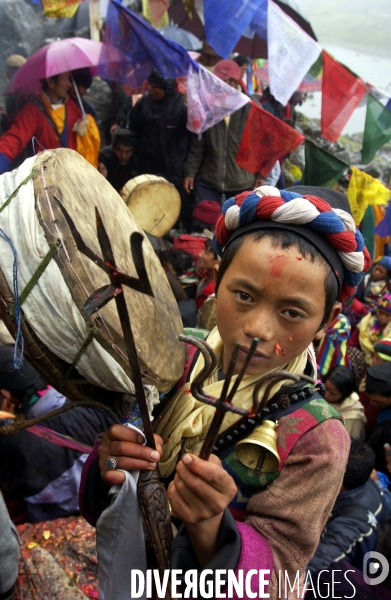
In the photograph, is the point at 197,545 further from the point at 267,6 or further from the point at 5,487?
the point at 267,6

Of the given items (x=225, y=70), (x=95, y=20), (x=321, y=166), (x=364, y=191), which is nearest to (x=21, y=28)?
(x=95, y=20)

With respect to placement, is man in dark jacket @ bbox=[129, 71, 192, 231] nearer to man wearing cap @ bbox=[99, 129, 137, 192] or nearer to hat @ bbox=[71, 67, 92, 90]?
man wearing cap @ bbox=[99, 129, 137, 192]

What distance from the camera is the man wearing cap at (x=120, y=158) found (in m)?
6.32

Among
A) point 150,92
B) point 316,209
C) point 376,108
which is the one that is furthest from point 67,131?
point 316,209

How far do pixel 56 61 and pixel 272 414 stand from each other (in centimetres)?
501

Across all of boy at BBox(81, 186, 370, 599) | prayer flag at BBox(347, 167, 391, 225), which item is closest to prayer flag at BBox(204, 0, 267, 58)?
prayer flag at BBox(347, 167, 391, 225)

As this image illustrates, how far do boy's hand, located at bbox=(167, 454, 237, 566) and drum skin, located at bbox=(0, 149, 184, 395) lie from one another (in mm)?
253

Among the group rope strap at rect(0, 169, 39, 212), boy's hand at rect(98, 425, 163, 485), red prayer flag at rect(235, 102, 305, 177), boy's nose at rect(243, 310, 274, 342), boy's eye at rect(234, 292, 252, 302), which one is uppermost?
rope strap at rect(0, 169, 39, 212)

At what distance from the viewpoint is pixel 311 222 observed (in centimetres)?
126

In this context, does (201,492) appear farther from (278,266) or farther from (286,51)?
(286,51)

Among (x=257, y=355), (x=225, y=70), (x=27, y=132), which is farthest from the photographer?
(x=225, y=70)

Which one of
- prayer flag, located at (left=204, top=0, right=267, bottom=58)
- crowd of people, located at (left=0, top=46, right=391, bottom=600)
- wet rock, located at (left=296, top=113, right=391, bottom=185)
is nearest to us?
crowd of people, located at (left=0, top=46, right=391, bottom=600)

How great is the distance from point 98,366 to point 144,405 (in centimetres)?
17

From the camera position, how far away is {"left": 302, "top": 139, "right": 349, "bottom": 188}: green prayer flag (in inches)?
222
